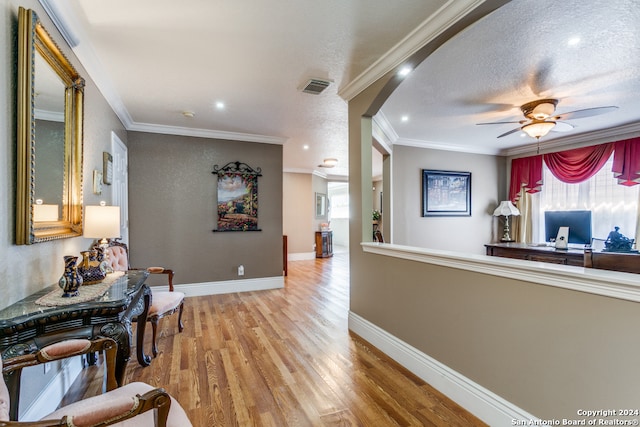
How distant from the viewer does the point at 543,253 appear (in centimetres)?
393

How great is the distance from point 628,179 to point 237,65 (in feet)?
17.9

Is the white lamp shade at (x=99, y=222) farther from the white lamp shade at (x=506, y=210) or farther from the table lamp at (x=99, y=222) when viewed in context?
the white lamp shade at (x=506, y=210)

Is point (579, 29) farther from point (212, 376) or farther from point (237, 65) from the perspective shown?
point (212, 376)

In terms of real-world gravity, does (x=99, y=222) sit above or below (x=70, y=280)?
above

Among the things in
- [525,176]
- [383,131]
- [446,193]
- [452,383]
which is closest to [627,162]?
[525,176]

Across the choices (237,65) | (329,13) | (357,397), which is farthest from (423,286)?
(237,65)

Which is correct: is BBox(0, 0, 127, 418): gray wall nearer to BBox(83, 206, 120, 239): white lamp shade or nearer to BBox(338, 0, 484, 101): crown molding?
BBox(83, 206, 120, 239): white lamp shade

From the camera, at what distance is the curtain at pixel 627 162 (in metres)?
4.31

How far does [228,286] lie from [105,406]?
4.02 m

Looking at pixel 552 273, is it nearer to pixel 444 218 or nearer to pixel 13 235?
pixel 13 235

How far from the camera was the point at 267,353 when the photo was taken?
2.75 m

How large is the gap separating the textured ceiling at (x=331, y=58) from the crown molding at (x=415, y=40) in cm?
3

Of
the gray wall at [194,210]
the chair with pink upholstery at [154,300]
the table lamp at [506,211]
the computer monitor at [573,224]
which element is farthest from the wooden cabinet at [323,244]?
the chair with pink upholstery at [154,300]

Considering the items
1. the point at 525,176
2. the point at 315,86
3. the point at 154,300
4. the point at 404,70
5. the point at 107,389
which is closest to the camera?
the point at 107,389
